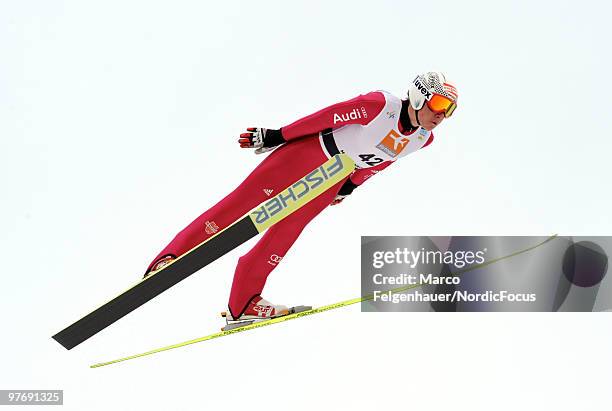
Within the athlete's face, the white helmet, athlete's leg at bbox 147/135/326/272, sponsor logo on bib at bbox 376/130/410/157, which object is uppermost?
the white helmet

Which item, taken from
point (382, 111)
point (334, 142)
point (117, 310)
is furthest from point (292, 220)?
point (117, 310)

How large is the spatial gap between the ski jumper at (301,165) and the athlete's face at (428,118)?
0.09m

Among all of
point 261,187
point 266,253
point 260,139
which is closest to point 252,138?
point 260,139

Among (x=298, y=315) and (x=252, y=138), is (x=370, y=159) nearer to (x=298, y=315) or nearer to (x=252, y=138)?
(x=252, y=138)

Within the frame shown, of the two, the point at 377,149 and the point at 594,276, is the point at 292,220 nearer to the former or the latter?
the point at 377,149

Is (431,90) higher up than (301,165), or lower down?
higher up

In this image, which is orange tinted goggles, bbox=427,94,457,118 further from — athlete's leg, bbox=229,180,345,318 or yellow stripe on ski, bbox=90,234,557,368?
yellow stripe on ski, bbox=90,234,557,368

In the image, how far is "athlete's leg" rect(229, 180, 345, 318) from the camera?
345 centimetres

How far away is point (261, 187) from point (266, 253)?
34 centimetres

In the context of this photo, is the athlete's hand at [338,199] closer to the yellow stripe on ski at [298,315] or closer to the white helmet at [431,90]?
the yellow stripe on ski at [298,315]

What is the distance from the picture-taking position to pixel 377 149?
10.7 feet

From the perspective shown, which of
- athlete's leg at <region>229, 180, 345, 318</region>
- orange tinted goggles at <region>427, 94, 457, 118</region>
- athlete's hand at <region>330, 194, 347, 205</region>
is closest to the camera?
orange tinted goggles at <region>427, 94, 457, 118</region>

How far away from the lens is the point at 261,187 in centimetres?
334

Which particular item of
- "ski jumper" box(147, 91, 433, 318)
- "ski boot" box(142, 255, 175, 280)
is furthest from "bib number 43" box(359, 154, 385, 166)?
"ski boot" box(142, 255, 175, 280)
